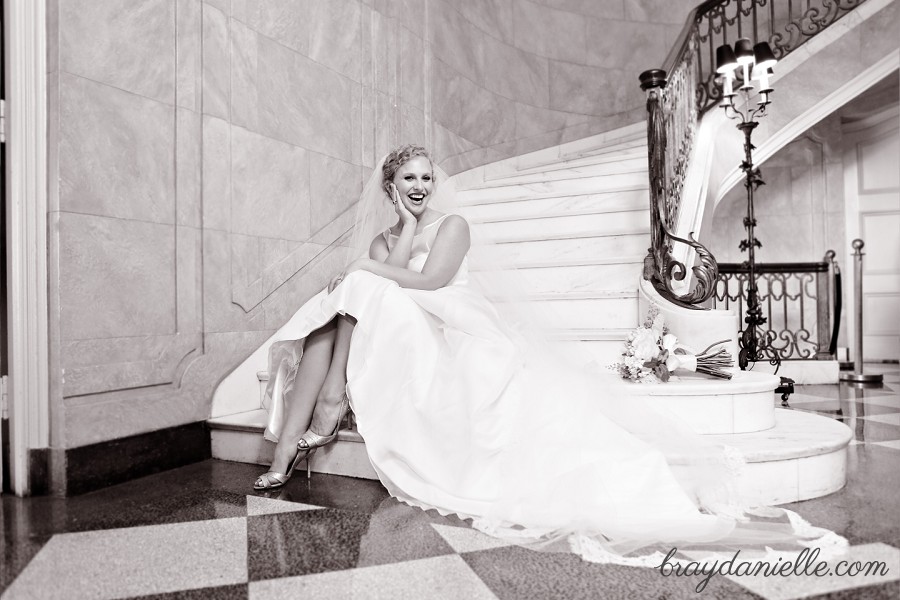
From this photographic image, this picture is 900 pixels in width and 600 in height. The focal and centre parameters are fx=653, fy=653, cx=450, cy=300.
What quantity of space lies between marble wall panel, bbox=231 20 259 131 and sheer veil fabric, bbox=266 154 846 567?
4.86 ft

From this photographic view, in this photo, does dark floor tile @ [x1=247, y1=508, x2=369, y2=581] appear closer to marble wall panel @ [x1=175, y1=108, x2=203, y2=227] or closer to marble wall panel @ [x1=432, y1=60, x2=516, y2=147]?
marble wall panel @ [x1=175, y1=108, x2=203, y2=227]

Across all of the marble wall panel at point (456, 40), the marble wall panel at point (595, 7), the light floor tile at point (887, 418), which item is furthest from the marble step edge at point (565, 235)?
the marble wall panel at point (595, 7)

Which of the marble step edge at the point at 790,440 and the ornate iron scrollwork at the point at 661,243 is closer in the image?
the marble step edge at the point at 790,440

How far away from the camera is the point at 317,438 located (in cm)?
247

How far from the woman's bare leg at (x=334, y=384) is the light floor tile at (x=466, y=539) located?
71cm

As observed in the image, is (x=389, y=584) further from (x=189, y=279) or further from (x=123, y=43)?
(x=123, y=43)

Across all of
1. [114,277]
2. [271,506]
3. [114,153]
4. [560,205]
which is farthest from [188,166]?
[560,205]

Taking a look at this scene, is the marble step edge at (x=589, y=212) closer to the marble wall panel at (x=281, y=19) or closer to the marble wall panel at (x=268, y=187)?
the marble wall panel at (x=268, y=187)

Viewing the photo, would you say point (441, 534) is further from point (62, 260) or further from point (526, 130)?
point (526, 130)

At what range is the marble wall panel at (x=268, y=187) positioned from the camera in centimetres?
337

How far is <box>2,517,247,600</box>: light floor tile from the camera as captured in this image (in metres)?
1.58

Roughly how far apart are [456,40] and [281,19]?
2.57 meters

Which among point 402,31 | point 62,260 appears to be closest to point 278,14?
point 402,31

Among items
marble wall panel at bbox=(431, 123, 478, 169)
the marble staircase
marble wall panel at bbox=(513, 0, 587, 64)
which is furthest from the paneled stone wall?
marble wall panel at bbox=(513, 0, 587, 64)
